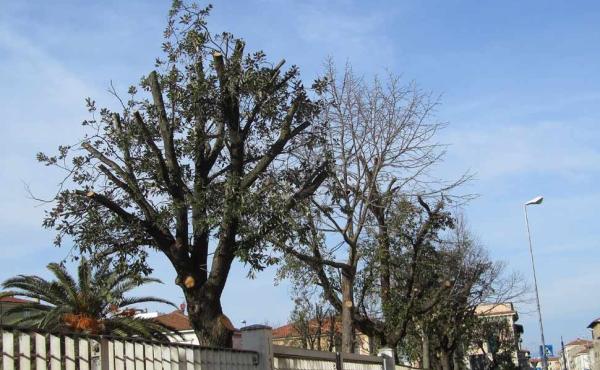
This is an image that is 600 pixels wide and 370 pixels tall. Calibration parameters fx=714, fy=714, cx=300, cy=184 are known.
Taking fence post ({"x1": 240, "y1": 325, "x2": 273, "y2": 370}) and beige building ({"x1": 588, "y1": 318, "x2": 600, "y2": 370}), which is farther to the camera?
beige building ({"x1": 588, "y1": 318, "x2": 600, "y2": 370})

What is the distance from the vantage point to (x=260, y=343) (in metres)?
9.07

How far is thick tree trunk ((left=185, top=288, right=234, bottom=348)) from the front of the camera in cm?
884

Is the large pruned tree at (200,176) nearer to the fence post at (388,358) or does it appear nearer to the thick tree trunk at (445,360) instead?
the fence post at (388,358)

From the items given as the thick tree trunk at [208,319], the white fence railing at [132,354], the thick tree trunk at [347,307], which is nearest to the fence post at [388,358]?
the thick tree trunk at [347,307]

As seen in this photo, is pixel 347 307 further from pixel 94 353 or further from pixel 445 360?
pixel 445 360

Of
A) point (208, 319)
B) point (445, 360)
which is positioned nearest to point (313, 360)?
point (208, 319)

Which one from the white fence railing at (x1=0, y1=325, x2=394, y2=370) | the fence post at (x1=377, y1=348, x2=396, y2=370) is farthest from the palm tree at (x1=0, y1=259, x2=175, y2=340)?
the white fence railing at (x1=0, y1=325, x2=394, y2=370)

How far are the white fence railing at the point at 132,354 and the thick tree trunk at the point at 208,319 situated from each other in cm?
32

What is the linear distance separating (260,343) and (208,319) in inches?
29.1

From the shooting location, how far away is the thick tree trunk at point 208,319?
8.84 meters

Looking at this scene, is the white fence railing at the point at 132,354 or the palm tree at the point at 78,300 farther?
the palm tree at the point at 78,300

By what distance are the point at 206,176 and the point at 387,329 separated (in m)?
13.3

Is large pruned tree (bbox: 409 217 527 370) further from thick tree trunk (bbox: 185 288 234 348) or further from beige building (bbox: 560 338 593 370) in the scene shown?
beige building (bbox: 560 338 593 370)

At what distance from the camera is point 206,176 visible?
1002cm
